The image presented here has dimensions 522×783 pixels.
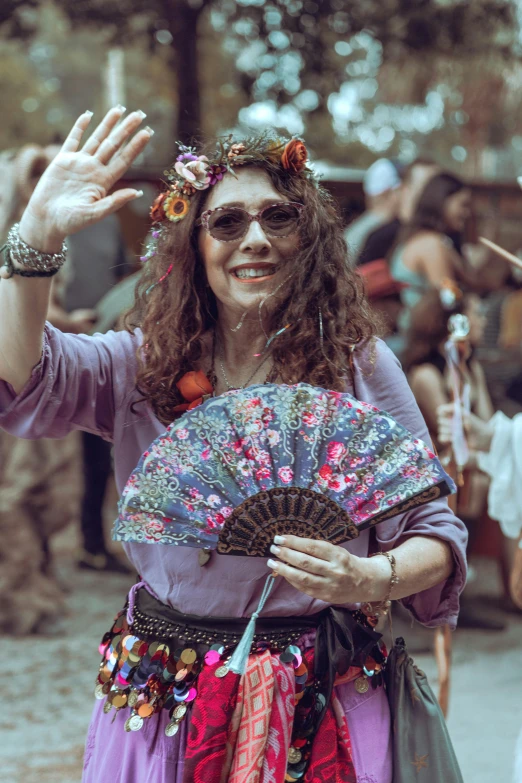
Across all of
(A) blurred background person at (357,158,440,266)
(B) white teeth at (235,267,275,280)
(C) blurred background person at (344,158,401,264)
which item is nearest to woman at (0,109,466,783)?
(B) white teeth at (235,267,275,280)

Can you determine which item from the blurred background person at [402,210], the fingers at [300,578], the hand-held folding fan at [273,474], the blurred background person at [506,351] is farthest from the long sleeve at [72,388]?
the blurred background person at [506,351]

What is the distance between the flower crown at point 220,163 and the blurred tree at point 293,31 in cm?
413

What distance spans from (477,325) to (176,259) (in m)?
3.75

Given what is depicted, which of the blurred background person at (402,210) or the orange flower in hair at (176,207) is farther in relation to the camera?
the blurred background person at (402,210)

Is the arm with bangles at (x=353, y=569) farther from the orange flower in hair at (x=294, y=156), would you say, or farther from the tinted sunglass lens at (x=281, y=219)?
the orange flower in hair at (x=294, y=156)

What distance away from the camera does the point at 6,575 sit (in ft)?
18.2

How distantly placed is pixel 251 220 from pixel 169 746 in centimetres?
118

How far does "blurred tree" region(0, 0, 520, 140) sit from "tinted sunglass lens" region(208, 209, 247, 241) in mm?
4269

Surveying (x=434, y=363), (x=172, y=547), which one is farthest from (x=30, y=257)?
(x=434, y=363)

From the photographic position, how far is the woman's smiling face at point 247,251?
2.14 meters

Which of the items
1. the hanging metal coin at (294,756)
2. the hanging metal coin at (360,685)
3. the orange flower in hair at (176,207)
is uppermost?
the orange flower in hair at (176,207)

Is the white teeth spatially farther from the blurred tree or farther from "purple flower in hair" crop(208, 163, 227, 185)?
the blurred tree

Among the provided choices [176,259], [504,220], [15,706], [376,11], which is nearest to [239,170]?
[176,259]

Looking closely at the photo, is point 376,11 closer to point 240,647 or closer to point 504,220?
point 504,220
